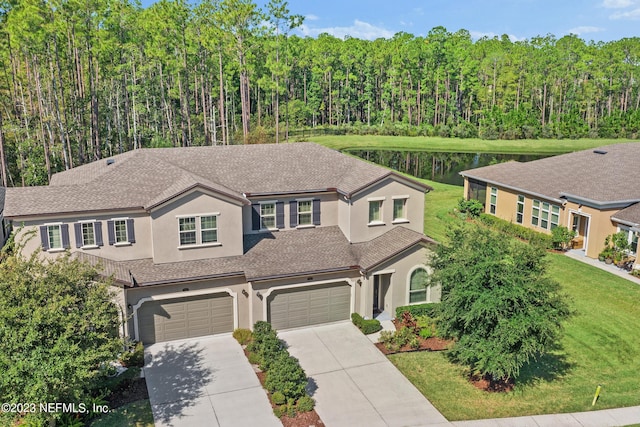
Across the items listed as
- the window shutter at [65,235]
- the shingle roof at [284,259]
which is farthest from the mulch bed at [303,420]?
the window shutter at [65,235]

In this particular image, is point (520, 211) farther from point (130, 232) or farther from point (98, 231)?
point (98, 231)

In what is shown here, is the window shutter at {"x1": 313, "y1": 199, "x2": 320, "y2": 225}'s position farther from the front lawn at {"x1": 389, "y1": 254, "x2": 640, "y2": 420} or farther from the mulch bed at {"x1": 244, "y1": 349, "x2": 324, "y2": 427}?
the mulch bed at {"x1": 244, "y1": 349, "x2": 324, "y2": 427}

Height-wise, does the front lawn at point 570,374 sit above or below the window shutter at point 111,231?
below

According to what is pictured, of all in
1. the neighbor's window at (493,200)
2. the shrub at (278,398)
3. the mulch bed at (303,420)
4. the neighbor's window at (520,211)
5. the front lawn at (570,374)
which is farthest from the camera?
the neighbor's window at (493,200)

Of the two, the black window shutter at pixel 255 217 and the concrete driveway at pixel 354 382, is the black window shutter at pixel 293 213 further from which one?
the concrete driveway at pixel 354 382

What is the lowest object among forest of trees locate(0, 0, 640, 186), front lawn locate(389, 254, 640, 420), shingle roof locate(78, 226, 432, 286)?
front lawn locate(389, 254, 640, 420)

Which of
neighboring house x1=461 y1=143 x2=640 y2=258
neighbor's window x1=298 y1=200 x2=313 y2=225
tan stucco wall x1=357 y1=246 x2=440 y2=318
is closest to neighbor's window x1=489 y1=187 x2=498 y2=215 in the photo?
neighboring house x1=461 y1=143 x2=640 y2=258

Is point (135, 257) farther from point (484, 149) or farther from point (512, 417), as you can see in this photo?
point (484, 149)
